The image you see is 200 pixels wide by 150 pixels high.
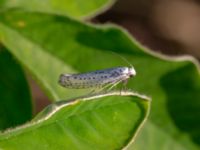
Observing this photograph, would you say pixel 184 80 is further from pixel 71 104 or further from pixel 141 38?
pixel 141 38

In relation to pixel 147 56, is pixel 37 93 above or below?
below

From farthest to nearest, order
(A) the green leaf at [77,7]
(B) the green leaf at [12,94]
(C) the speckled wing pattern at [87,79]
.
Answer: (A) the green leaf at [77,7]
(B) the green leaf at [12,94]
(C) the speckled wing pattern at [87,79]

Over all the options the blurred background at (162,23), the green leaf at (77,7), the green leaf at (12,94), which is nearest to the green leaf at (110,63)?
the green leaf at (12,94)

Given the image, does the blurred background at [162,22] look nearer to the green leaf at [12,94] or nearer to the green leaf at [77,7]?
the green leaf at [77,7]

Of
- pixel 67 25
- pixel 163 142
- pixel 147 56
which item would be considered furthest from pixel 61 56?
pixel 163 142

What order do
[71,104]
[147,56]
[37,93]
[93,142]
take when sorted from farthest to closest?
[37,93] < [147,56] < [93,142] < [71,104]

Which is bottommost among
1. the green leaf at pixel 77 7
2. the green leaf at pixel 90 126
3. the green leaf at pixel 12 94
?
the green leaf at pixel 12 94

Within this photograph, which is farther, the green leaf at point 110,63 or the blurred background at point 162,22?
the blurred background at point 162,22
